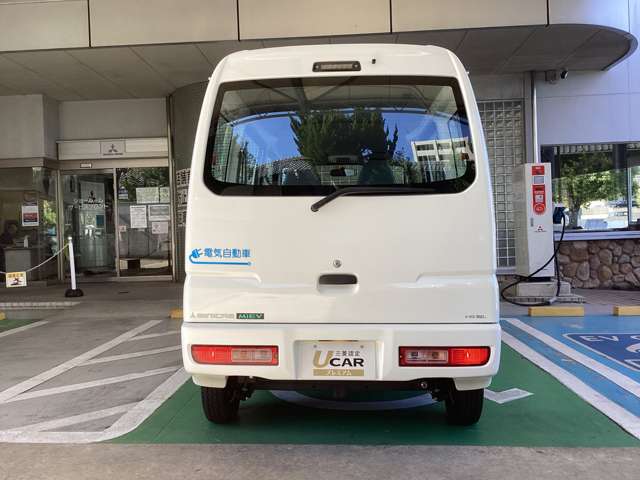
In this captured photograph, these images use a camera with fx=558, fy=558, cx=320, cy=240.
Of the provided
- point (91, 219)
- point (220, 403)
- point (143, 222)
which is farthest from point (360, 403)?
point (91, 219)

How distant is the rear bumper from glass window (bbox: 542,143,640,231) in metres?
8.95

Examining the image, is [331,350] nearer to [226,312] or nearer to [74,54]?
[226,312]

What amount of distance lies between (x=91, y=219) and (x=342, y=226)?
37.3 feet

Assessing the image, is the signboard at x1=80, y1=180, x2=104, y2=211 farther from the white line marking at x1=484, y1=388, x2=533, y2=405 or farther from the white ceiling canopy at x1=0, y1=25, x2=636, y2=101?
the white line marking at x1=484, y1=388, x2=533, y2=405

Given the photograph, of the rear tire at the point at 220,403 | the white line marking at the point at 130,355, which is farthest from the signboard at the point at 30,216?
the rear tire at the point at 220,403

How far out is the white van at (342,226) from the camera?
3.32 m

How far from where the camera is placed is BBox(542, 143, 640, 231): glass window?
11.1 meters

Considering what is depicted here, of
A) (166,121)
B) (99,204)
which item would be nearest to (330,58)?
(166,121)

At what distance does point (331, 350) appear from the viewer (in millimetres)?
3412

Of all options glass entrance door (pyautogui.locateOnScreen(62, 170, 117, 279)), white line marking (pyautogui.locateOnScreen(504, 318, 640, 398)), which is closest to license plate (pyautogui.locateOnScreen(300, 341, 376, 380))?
white line marking (pyautogui.locateOnScreen(504, 318, 640, 398))

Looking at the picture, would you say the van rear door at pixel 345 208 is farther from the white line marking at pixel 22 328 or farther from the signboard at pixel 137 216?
the signboard at pixel 137 216

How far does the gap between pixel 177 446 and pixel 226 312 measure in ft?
3.61

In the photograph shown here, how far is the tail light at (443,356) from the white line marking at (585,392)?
4.69 feet

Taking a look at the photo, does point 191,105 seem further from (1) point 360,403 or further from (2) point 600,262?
(2) point 600,262
